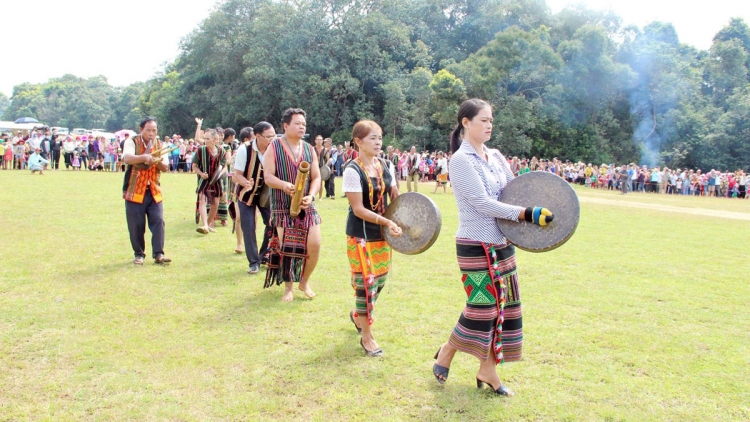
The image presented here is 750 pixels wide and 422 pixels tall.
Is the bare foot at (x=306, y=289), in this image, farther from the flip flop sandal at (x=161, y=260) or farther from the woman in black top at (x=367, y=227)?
the flip flop sandal at (x=161, y=260)

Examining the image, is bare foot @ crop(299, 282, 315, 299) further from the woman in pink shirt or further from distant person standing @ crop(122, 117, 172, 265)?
the woman in pink shirt

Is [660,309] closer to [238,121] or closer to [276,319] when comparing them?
[276,319]

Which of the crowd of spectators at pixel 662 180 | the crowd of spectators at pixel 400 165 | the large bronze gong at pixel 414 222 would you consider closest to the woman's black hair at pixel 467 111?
the large bronze gong at pixel 414 222

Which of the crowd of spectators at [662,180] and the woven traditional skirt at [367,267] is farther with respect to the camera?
the crowd of spectators at [662,180]

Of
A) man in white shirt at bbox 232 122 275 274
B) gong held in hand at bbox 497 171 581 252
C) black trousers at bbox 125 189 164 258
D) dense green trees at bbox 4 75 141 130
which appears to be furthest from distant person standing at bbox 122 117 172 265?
dense green trees at bbox 4 75 141 130

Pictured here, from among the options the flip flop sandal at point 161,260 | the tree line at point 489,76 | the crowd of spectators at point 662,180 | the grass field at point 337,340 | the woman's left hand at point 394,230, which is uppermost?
the tree line at point 489,76

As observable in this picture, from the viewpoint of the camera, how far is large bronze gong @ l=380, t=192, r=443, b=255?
14.5 ft

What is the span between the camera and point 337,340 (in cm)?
528

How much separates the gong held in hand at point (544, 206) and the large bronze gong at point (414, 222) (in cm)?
59

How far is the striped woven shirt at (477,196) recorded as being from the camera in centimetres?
395

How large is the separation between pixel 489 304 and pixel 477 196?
2.53ft

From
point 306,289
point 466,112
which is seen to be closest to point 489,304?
point 466,112

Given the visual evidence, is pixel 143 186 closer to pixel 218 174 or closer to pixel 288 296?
pixel 218 174

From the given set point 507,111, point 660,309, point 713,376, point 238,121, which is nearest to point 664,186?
point 507,111
